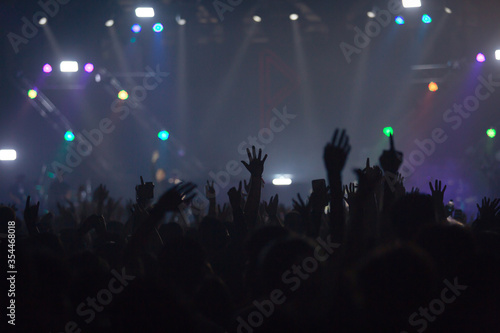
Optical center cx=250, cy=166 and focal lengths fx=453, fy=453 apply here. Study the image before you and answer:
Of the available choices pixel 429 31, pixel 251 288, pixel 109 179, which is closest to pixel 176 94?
pixel 109 179

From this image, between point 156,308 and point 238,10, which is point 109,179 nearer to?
point 238,10

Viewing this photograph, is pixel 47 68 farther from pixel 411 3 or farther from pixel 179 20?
pixel 411 3

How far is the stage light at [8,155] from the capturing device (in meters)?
13.8

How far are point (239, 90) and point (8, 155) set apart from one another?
298 inches

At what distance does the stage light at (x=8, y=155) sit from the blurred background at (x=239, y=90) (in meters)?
0.04

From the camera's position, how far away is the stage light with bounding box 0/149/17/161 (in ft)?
45.3

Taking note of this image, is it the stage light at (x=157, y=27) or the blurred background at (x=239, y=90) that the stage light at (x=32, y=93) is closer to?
the blurred background at (x=239, y=90)

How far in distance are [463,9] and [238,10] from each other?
633cm

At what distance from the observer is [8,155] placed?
13875 mm

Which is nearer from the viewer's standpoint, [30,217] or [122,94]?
[30,217]

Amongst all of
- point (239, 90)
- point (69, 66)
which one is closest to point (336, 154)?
point (69, 66)

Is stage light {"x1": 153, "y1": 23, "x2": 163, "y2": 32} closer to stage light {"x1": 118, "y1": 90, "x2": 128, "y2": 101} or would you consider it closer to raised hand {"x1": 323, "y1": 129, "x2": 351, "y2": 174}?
stage light {"x1": 118, "y1": 90, "x2": 128, "y2": 101}

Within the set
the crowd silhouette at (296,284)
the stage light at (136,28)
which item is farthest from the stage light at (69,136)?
the crowd silhouette at (296,284)

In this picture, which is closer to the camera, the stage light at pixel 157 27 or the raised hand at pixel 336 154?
the raised hand at pixel 336 154
